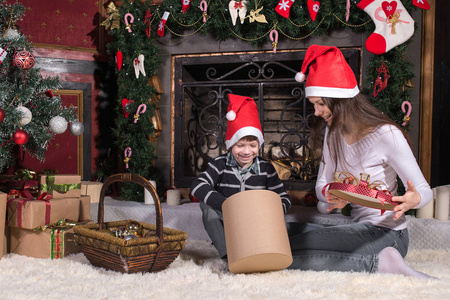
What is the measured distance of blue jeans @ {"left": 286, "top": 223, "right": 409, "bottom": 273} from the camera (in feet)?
5.49

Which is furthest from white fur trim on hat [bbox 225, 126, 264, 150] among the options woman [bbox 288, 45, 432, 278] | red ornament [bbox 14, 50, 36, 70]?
red ornament [bbox 14, 50, 36, 70]

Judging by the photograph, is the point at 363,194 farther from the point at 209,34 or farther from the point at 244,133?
the point at 209,34

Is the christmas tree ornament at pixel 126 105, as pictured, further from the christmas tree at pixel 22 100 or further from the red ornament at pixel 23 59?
the red ornament at pixel 23 59

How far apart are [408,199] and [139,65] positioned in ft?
6.84

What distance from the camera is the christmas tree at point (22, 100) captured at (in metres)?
2.18

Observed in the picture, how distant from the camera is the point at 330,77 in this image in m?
1.69

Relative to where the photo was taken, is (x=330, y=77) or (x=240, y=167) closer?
(x=330, y=77)

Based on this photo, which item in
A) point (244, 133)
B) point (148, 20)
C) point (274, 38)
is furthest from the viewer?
point (148, 20)

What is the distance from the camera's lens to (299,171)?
9.76 feet

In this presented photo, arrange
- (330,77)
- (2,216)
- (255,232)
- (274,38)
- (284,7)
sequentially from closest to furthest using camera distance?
(255,232)
(330,77)
(2,216)
(284,7)
(274,38)

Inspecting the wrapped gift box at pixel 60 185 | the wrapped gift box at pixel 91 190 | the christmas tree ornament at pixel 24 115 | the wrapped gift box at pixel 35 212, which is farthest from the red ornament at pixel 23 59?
the wrapped gift box at pixel 91 190

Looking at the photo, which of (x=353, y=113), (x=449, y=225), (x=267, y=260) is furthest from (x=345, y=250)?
(x=449, y=225)

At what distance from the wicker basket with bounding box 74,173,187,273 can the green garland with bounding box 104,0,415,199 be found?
1.30 m

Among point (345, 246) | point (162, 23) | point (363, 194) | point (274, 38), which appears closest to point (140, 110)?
point (162, 23)
